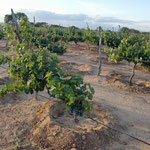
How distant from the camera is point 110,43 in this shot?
15.8 metres

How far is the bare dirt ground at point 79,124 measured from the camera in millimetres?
4668

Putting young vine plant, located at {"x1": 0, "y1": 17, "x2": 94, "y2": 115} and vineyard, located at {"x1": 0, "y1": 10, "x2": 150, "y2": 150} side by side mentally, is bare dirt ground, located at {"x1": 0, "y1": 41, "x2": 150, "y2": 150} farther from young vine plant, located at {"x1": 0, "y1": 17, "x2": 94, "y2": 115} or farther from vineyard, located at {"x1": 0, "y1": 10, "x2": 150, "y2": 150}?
young vine plant, located at {"x1": 0, "y1": 17, "x2": 94, "y2": 115}

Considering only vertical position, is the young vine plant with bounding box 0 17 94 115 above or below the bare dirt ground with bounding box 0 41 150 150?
above

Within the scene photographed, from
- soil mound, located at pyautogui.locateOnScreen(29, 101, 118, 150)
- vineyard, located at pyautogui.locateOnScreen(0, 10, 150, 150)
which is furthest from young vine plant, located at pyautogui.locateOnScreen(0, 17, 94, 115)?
soil mound, located at pyautogui.locateOnScreen(29, 101, 118, 150)

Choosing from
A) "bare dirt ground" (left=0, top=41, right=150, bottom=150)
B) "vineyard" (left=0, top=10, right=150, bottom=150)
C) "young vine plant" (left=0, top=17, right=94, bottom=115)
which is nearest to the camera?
"young vine plant" (left=0, top=17, right=94, bottom=115)

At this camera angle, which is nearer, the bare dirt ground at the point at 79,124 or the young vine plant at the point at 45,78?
the young vine plant at the point at 45,78

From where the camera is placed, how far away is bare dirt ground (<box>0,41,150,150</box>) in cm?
467

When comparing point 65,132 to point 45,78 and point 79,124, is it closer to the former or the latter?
point 79,124

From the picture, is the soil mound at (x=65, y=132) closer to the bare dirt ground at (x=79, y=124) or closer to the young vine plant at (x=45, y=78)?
the bare dirt ground at (x=79, y=124)

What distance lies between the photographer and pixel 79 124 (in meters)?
5.55

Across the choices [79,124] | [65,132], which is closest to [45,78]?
[65,132]

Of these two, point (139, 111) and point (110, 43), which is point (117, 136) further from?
point (110, 43)

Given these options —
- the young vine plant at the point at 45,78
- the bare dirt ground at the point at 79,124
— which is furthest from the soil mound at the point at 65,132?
the young vine plant at the point at 45,78

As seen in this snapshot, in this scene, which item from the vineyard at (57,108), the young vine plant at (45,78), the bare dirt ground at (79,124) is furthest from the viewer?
the bare dirt ground at (79,124)
